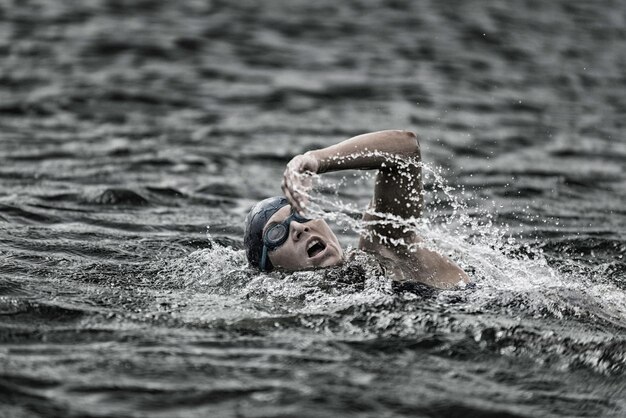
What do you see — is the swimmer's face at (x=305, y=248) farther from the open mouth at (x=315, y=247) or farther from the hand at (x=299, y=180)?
the hand at (x=299, y=180)

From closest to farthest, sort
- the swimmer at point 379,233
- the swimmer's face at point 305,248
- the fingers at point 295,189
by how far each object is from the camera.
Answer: the fingers at point 295,189
the swimmer at point 379,233
the swimmer's face at point 305,248

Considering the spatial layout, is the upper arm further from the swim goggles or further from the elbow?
the swim goggles

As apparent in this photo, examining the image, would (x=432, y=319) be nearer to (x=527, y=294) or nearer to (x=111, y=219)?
(x=527, y=294)

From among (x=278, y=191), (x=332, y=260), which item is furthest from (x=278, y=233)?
(x=278, y=191)

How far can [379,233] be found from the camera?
25.0 ft

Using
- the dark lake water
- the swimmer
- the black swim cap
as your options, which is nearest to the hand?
the swimmer

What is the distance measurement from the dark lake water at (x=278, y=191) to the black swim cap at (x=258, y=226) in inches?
6.4

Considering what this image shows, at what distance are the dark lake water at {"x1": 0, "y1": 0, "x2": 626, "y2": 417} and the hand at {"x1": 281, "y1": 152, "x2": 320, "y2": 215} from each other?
2.53 feet

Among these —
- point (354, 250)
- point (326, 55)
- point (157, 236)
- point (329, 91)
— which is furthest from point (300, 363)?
point (326, 55)

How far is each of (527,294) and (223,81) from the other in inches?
502

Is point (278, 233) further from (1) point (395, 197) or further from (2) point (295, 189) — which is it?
(2) point (295, 189)

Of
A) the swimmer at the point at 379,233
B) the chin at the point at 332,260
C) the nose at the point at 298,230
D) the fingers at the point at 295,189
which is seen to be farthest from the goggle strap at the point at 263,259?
the fingers at the point at 295,189

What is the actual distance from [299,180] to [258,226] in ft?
4.15

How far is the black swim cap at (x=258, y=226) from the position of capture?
758cm
